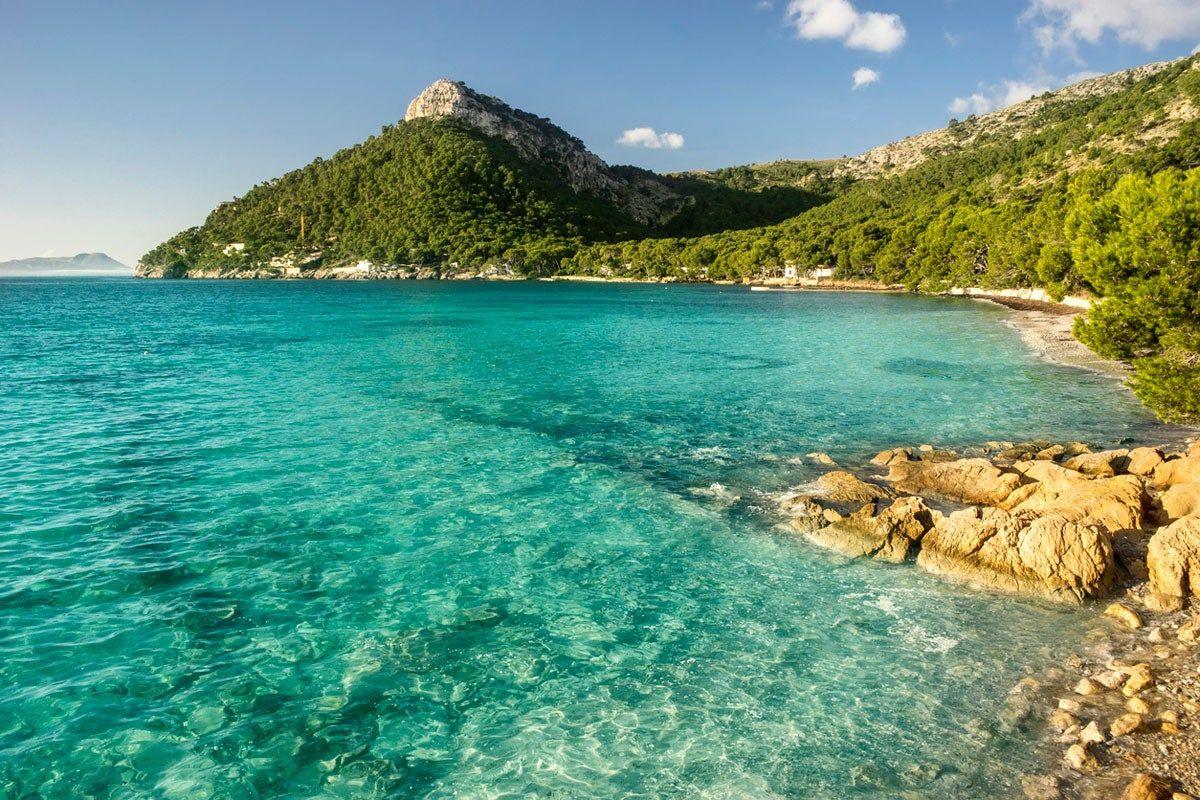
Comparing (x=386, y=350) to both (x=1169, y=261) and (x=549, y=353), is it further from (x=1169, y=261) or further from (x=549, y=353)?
(x=1169, y=261)

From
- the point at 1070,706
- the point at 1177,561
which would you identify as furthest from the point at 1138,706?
the point at 1177,561

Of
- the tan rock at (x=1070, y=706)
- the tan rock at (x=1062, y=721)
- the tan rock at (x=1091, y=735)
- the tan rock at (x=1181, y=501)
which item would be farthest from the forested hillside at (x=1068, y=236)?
the tan rock at (x=1091, y=735)

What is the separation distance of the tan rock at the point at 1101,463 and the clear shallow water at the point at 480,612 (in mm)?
4660

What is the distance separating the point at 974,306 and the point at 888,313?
553 inches

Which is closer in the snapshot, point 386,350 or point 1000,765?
point 1000,765

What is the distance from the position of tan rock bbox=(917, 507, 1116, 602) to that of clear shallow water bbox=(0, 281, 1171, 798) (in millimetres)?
655

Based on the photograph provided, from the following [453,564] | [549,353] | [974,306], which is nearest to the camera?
[453,564]

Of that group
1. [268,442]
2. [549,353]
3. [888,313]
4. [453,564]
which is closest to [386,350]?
[549,353]

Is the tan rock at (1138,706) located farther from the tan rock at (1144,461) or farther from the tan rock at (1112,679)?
the tan rock at (1144,461)

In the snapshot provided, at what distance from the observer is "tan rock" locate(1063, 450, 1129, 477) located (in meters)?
17.2

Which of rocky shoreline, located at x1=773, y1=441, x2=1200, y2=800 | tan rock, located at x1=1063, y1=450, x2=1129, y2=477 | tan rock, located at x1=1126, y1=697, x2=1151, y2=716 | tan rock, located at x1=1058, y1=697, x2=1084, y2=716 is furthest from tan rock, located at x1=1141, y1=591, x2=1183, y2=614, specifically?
tan rock, located at x1=1063, y1=450, x2=1129, y2=477

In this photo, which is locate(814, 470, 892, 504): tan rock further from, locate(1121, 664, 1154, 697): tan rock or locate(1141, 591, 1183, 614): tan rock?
locate(1121, 664, 1154, 697): tan rock

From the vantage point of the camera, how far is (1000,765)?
27.1ft

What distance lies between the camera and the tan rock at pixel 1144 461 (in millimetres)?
17000
